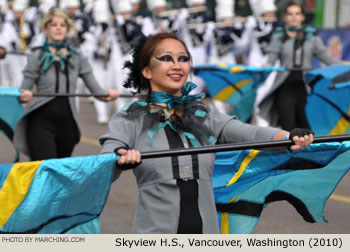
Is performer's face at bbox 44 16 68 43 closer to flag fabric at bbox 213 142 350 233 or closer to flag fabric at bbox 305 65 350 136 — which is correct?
flag fabric at bbox 305 65 350 136

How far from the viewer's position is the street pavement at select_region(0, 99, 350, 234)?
12.4 feet

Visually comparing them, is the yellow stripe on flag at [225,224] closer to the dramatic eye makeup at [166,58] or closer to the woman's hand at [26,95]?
the dramatic eye makeup at [166,58]

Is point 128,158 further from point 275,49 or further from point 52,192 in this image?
point 275,49

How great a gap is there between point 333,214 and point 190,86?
1.10m

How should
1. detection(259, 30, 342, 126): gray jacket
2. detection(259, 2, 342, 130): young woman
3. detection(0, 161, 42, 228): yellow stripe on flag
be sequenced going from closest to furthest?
detection(0, 161, 42, 228): yellow stripe on flag → detection(259, 2, 342, 130): young woman → detection(259, 30, 342, 126): gray jacket

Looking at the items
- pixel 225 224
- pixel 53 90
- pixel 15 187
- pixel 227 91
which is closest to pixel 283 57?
pixel 227 91

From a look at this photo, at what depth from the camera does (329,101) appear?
7.23 m

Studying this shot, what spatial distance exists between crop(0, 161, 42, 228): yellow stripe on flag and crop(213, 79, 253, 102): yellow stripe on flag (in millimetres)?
5867

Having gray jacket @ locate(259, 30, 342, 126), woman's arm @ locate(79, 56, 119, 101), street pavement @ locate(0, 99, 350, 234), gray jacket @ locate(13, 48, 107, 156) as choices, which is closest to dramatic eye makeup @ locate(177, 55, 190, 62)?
street pavement @ locate(0, 99, 350, 234)

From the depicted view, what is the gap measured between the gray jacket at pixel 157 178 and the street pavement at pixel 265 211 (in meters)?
0.65

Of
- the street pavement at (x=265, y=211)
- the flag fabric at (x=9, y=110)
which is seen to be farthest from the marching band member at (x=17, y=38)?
the flag fabric at (x=9, y=110)

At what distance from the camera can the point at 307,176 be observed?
3605 mm

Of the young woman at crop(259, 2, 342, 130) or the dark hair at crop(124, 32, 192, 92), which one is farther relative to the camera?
the young woman at crop(259, 2, 342, 130)

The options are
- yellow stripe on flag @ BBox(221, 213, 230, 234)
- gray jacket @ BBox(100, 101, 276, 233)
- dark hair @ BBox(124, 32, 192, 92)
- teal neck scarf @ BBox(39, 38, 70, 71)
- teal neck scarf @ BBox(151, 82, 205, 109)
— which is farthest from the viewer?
teal neck scarf @ BBox(39, 38, 70, 71)
